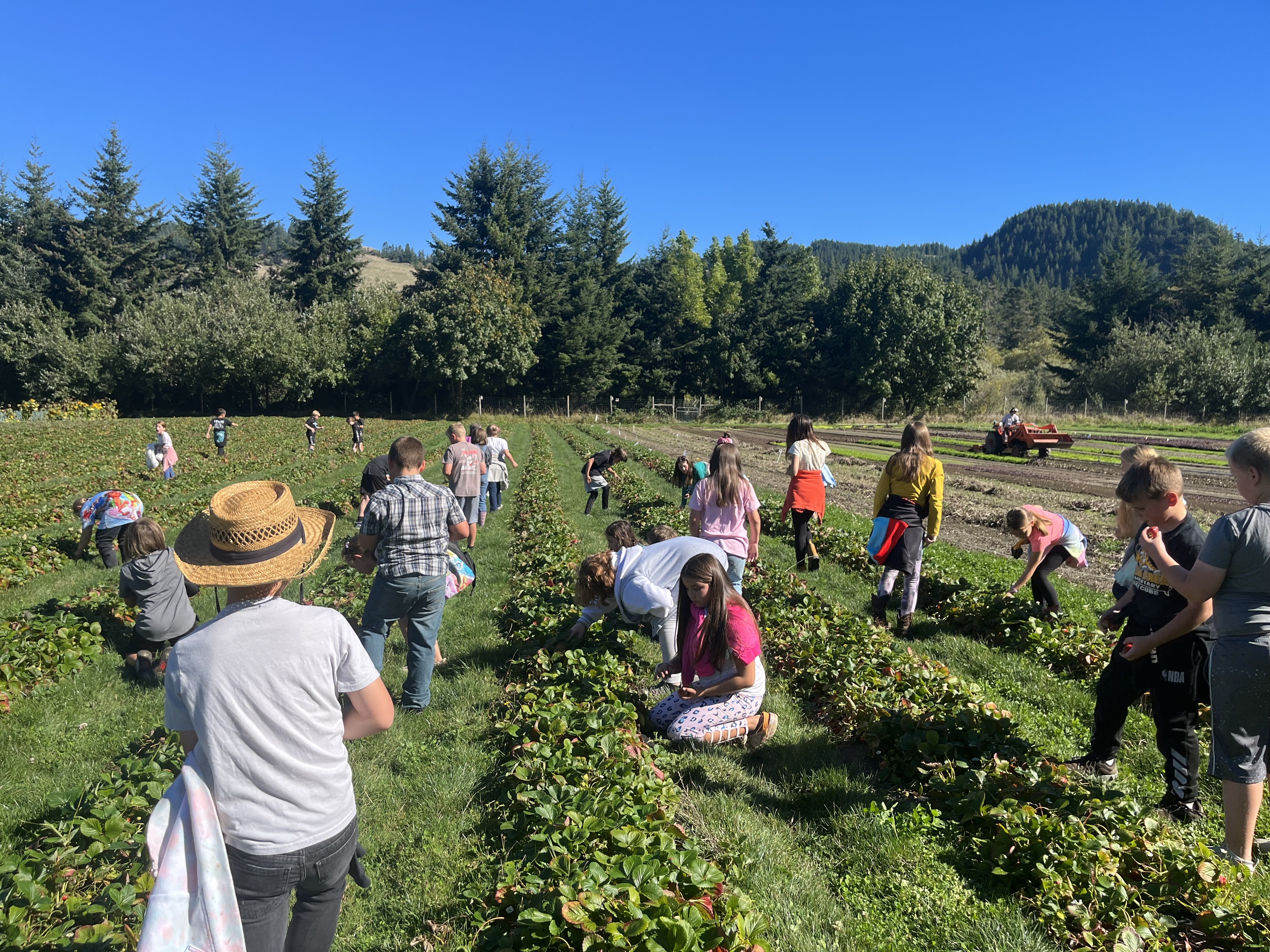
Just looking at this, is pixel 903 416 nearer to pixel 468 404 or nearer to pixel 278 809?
pixel 468 404

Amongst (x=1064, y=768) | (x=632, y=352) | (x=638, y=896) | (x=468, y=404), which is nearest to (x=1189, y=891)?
(x=1064, y=768)

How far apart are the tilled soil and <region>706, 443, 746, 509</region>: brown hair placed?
572cm

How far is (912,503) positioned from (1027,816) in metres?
3.75

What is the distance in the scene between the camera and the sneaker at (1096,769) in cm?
447

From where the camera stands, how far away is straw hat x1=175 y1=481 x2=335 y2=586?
242cm

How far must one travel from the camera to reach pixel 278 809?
2.29 metres

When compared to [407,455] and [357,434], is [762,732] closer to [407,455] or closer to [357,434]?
[407,455]

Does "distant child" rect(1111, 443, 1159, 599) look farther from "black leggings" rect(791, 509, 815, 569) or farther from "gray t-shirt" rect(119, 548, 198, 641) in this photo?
"gray t-shirt" rect(119, 548, 198, 641)

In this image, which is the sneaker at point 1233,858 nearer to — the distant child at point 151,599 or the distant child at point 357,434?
the distant child at point 151,599

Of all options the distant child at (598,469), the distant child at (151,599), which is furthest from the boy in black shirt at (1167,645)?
the distant child at (598,469)

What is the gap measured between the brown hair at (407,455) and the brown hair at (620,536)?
2.09m

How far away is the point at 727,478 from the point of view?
6.83 metres

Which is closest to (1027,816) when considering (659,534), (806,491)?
(659,534)

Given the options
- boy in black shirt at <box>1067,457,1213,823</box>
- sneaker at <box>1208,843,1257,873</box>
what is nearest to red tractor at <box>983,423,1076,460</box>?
boy in black shirt at <box>1067,457,1213,823</box>
